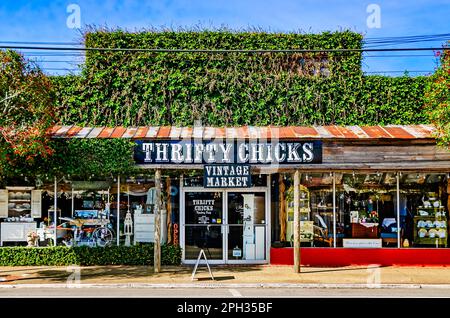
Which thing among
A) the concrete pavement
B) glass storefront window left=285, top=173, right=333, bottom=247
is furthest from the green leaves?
glass storefront window left=285, top=173, right=333, bottom=247

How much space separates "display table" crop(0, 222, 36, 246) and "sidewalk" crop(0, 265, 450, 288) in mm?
1300

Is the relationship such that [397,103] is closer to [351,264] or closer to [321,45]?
[321,45]

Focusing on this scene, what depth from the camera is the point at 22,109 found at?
15742 mm

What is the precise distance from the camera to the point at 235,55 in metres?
21.9

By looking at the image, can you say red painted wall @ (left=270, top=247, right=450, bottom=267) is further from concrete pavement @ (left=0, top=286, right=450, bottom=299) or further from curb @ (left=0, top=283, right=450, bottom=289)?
concrete pavement @ (left=0, top=286, right=450, bottom=299)

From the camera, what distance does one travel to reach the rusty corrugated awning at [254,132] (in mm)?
17859

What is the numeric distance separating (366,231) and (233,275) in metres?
4.98

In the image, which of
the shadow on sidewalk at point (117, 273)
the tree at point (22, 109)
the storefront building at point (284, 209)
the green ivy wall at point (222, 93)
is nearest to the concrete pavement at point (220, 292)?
the shadow on sidewalk at point (117, 273)

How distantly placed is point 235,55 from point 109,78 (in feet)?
15.0

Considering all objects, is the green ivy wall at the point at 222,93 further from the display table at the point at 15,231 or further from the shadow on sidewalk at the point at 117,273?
the shadow on sidewalk at the point at 117,273

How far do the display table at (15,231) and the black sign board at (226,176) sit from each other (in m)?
5.99

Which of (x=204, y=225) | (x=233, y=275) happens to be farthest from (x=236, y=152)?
(x=233, y=275)

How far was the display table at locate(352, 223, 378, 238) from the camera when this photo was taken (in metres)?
19.1

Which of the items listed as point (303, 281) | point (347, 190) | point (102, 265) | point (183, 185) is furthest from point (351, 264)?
point (102, 265)
